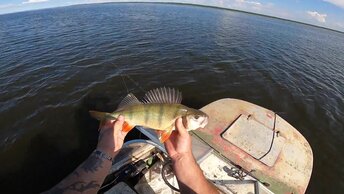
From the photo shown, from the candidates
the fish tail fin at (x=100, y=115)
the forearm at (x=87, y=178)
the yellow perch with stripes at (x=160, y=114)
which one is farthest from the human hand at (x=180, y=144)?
the fish tail fin at (x=100, y=115)

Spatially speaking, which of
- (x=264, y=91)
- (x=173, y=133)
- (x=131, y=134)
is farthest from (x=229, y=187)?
(x=264, y=91)

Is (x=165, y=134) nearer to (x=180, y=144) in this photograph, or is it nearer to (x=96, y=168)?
(x=180, y=144)

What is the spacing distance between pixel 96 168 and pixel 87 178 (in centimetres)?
17

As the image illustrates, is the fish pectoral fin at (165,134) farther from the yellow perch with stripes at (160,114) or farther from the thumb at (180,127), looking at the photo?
the thumb at (180,127)

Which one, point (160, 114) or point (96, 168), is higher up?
point (160, 114)

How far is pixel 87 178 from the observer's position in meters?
2.82

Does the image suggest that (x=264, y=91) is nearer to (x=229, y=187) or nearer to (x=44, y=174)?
(x=229, y=187)

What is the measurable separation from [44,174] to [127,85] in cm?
630

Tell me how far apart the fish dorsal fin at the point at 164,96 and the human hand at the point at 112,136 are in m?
0.54

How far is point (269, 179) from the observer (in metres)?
5.38

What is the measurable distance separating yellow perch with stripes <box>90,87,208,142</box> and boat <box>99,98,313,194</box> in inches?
76.2

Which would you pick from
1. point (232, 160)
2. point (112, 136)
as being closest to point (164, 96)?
point (112, 136)

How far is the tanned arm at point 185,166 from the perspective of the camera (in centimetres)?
280

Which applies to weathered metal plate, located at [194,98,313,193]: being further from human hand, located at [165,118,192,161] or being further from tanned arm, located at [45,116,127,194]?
tanned arm, located at [45,116,127,194]
